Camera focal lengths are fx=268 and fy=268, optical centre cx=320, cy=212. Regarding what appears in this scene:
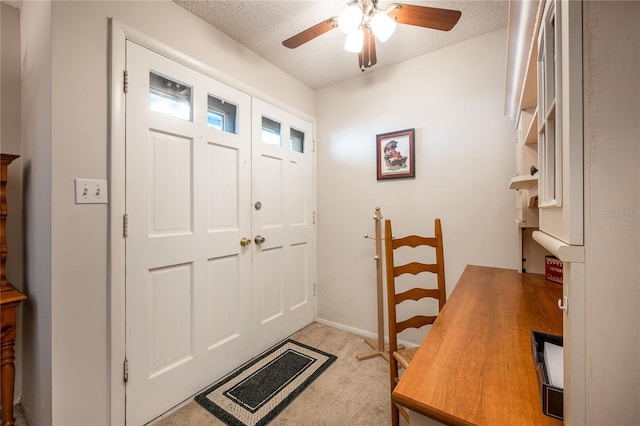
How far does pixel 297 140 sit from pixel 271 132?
0.37 m

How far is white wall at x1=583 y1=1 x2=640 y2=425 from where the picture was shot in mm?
445

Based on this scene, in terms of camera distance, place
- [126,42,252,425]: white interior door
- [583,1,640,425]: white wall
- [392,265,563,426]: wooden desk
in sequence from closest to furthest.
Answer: [583,1,640,425]: white wall
[392,265,563,426]: wooden desk
[126,42,252,425]: white interior door

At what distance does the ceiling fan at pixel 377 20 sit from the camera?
1342 millimetres

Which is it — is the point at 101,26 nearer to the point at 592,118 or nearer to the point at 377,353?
the point at 592,118

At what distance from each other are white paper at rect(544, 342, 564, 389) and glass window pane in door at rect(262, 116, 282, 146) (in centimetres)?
214

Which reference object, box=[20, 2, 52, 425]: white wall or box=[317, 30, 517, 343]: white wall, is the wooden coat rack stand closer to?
box=[317, 30, 517, 343]: white wall

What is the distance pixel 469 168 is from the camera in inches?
81.4

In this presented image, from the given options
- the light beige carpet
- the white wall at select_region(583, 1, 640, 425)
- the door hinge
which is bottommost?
the light beige carpet

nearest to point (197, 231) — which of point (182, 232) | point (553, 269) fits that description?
point (182, 232)

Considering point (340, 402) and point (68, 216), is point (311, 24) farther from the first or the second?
point (340, 402)

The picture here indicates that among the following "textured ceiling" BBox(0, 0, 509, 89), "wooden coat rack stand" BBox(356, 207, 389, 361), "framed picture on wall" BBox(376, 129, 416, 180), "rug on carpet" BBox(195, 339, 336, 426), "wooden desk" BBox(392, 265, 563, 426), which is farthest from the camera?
"framed picture on wall" BBox(376, 129, 416, 180)

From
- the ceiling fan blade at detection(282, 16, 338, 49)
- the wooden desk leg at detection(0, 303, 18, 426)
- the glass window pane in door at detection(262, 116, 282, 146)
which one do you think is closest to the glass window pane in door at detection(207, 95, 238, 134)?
the glass window pane in door at detection(262, 116, 282, 146)

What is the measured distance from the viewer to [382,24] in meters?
1.38

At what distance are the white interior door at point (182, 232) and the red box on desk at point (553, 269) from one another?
2003mm
